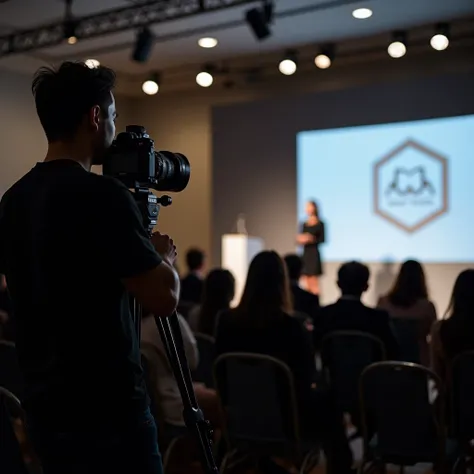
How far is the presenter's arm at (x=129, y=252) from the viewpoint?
1.28 meters

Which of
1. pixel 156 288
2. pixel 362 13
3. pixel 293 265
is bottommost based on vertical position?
pixel 156 288

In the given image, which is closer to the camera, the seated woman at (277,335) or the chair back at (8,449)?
the chair back at (8,449)

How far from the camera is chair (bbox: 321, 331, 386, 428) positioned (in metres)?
3.31

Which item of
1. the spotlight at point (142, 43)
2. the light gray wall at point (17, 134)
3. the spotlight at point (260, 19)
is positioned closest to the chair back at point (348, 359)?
the light gray wall at point (17, 134)

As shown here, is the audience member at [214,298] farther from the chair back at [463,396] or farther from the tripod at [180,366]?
the tripod at [180,366]

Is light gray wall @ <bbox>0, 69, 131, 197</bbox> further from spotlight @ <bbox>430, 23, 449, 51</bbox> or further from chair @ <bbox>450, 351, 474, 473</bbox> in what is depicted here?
spotlight @ <bbox>430, 23, 449, 51</bbox>

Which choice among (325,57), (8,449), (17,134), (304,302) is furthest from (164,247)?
(325,57)

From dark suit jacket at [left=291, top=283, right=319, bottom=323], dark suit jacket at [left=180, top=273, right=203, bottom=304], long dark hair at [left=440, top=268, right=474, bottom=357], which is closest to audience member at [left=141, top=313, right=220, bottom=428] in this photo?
long dark hair at [left=440, top=268, right=474, bottom=357]

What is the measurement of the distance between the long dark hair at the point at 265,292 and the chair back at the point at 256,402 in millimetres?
210

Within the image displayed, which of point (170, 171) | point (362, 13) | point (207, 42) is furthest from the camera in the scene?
point (207, 42)

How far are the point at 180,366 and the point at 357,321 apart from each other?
211 centimetres

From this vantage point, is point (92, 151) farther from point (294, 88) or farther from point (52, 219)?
point (294, 88)

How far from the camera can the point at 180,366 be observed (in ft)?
4.95

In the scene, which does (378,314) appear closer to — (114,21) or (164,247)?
(164,247)
